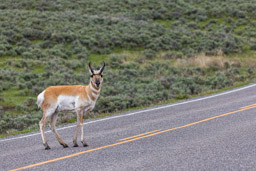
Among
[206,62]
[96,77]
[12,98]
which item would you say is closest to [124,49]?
[206,62]

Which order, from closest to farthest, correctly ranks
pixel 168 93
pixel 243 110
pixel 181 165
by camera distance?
1. pixel 181 165
2. pixel 243 110
3. pixel 168 93

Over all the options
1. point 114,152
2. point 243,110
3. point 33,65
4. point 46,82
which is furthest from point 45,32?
point 114,152

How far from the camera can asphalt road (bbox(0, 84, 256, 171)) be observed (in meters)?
7.13

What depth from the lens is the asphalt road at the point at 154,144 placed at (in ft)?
23.4

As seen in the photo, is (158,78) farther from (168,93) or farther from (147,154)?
(147,154)

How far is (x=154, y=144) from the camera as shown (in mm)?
8758

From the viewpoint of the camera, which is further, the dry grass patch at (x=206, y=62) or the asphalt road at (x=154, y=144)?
the dry grass patch at (x=206, y=62)

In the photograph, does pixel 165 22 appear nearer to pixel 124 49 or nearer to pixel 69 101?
pixel 124 49

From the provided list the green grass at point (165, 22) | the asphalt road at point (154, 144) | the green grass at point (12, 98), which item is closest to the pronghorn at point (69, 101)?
the asphalt road at point (154, 144)

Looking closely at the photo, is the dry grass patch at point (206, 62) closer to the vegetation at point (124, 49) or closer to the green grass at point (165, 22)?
the vegetation at point (124, 49)

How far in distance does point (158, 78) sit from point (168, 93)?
5.06m

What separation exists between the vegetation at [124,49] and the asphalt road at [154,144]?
3268mm

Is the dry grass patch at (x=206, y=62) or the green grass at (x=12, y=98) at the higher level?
the dry grass patch at (x=206, y=62)

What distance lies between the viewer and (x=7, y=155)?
8508mm
